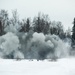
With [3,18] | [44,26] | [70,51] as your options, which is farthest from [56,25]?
[70,51]

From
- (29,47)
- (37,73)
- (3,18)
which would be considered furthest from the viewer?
(3,18)

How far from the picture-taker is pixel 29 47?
37.4m

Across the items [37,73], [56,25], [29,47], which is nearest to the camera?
[37,73]

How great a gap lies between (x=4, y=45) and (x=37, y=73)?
1775 centimetres

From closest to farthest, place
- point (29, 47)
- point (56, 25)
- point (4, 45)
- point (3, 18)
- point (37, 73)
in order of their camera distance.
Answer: point (37, 73)
point (4, 45)
point (29, 47)
point (3, 18)
point (56, 25)

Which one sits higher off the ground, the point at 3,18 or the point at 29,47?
the point at 3,18

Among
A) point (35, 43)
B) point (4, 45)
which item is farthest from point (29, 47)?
point (4, 45)

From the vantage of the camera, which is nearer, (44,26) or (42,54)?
(42,54)

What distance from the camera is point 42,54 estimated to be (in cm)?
3750

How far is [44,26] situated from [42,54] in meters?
16.5

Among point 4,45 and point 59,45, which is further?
point 59,45

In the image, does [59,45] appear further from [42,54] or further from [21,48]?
[21,48]

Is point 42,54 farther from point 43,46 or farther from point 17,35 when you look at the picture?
point 17,35

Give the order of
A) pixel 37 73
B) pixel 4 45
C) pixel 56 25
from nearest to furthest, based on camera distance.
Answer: pixel 37 73, pixel 4 45, pixel 56 25
